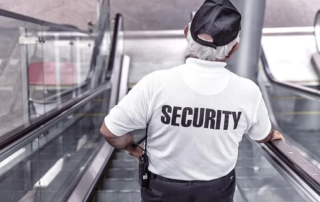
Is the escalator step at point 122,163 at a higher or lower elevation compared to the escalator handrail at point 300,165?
lower

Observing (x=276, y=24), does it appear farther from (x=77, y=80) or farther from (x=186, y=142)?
(x=186, y=142)

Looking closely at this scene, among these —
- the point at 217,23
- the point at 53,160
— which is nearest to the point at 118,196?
the point at 53,160

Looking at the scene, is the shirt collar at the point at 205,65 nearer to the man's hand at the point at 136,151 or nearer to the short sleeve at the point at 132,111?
the short sleeve at the point at 132,111

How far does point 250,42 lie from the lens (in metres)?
4.70

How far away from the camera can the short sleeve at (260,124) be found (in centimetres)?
142

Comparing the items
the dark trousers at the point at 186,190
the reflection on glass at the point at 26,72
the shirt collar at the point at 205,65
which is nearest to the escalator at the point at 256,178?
the dark trousers at the point at 186,190

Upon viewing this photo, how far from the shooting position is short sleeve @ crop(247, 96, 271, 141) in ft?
4.67

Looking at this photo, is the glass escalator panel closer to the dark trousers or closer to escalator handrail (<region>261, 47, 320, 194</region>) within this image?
escalator handrail (<region>261, 47, 320, 194</region>)

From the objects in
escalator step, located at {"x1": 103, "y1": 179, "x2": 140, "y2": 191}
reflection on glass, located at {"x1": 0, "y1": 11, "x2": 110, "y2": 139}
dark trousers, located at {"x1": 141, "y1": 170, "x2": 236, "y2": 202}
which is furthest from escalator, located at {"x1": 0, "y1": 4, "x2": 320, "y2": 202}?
dark trousers, located at {"x1": 141, "y1": 170, "x2": 236, "y2": 202}

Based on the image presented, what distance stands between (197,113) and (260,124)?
1.12 feet

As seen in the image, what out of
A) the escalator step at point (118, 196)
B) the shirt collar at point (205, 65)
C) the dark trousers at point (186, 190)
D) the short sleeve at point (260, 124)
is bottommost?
the escalator step at point (118, 196)

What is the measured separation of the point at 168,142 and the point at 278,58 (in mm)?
8392

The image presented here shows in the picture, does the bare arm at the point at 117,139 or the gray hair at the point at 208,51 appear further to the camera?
the bare arm at the point at 117,139

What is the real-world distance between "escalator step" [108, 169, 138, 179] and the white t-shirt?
7.52ft
